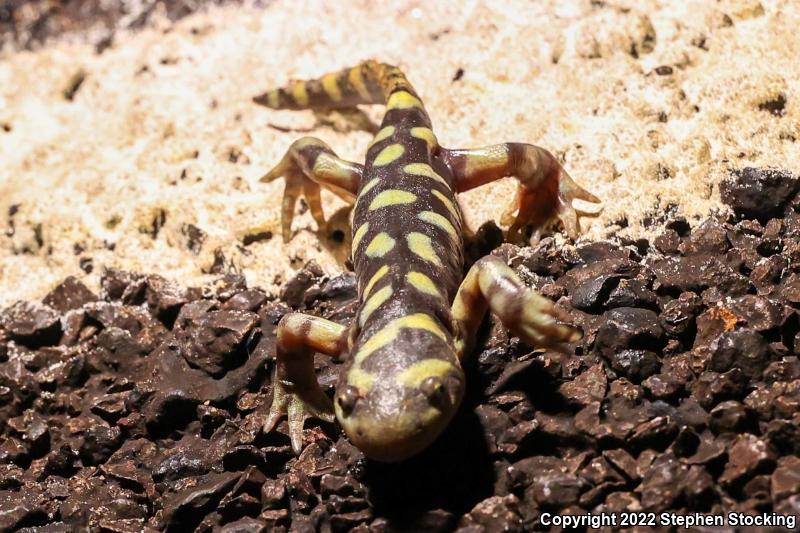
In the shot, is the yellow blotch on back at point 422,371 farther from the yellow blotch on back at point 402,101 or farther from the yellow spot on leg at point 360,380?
the yellow blotch on back at point 402,101

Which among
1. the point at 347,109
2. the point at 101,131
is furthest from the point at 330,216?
the point at 101,131

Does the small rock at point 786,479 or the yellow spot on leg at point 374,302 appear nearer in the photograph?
the small rock at point 786,479

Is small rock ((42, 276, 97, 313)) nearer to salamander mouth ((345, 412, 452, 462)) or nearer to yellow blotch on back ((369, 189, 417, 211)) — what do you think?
yellow blotch on back ((369, 189, 417, 211))

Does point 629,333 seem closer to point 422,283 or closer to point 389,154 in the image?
point 422,283

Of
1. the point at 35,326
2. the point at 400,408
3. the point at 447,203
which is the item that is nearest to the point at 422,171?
the point at 447,203

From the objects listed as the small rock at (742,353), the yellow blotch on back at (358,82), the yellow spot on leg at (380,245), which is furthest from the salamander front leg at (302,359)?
the yellow blotch on back at (358,82)

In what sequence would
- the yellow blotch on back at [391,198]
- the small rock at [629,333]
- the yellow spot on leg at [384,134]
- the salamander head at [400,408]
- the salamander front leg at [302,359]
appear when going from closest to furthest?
1. the salamander head at [400,408]
2. the small rock at [629,333]
3. the salamander front leg at [302,359]
4. the yellow blotch on back at [391,198]
5. the yellow spot on leg at [384,134]

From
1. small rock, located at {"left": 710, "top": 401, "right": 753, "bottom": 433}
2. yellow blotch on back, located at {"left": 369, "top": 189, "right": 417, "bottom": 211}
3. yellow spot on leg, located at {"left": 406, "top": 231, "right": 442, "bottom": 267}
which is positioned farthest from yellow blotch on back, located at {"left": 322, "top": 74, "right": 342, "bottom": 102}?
small rock, located at {"left": 710, "top": 401, "right": 753, "bottom": 433}
